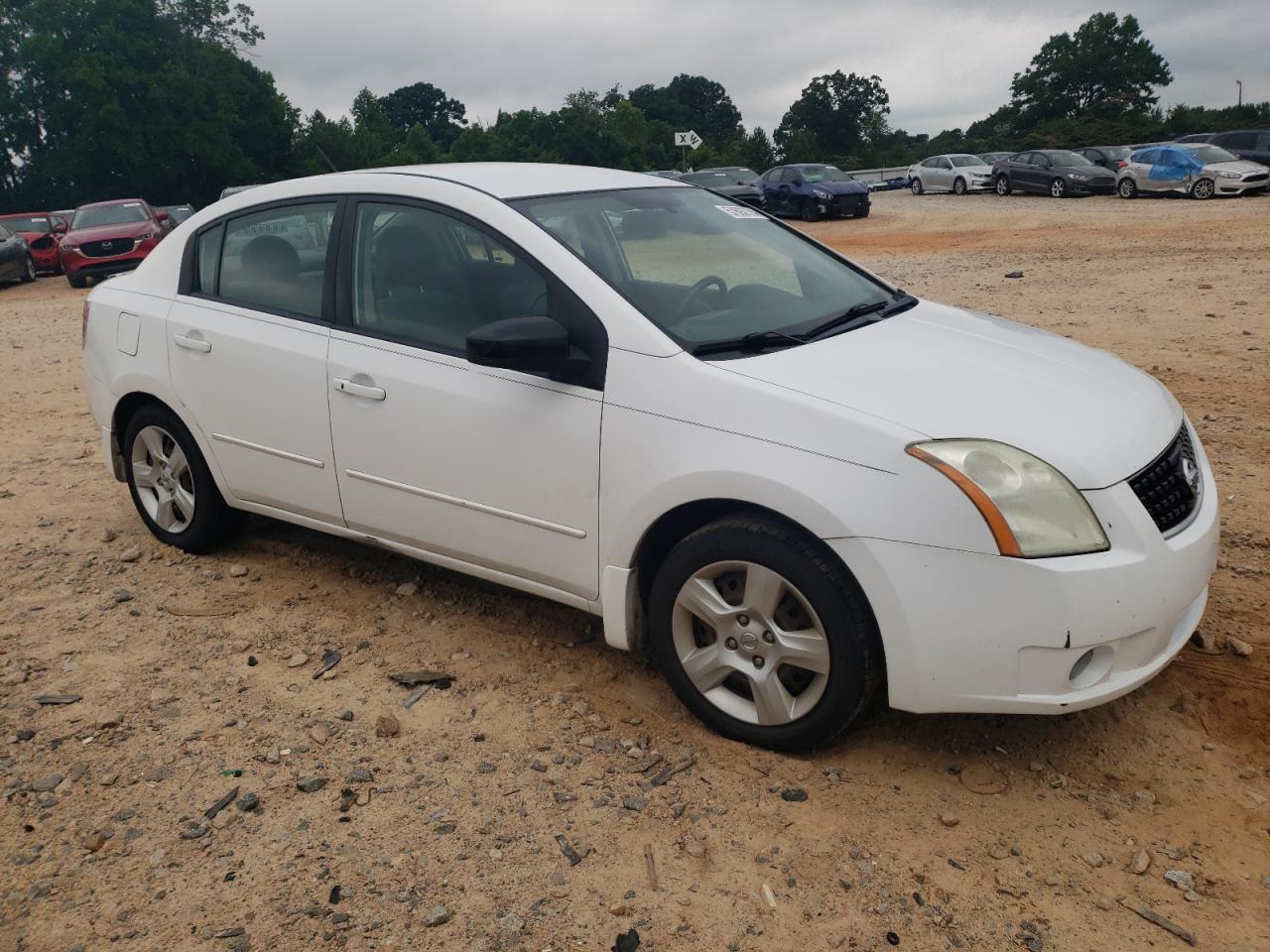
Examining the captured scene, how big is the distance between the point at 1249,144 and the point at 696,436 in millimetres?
29496

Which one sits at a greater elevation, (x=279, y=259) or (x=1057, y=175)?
(x=1057, y=175)

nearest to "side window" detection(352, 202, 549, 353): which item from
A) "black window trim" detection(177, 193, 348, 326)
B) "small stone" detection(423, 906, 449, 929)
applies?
"black window trim" detection(177, 193, 348, 326)

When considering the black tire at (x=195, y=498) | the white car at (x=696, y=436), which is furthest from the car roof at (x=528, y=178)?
the black tire at (x=195, y=498)

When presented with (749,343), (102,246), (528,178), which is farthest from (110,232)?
(749,343)

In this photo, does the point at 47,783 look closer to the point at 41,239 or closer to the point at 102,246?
the point at 102,246

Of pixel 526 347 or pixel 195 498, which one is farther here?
pixel 195 498

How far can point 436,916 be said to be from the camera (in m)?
2.72

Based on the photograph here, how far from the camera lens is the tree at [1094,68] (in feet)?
241

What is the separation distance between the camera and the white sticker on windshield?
450 cm

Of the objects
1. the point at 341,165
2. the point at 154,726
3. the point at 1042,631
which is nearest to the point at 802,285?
the point at 1042,631

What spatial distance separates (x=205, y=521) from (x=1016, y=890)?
3710mm

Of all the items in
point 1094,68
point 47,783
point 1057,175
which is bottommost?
point 47,783

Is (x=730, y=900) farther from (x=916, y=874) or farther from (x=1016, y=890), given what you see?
(x=1016, y=890)

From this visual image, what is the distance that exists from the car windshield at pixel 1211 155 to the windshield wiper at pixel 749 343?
2482 centimetres
